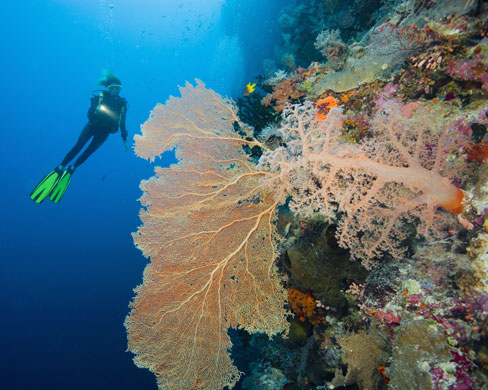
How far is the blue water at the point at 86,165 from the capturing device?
27.2 meters

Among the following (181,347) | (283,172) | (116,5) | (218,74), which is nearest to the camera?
(283,172)

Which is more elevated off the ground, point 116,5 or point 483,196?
point 116,5

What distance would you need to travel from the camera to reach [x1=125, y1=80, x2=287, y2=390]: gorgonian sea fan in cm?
370

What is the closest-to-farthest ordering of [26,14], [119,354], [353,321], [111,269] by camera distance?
[353,321]
[119,354]
[111,269]
[26,14]

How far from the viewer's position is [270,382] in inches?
286

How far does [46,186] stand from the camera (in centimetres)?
823

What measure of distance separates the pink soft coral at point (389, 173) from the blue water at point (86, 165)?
2105 centimetres

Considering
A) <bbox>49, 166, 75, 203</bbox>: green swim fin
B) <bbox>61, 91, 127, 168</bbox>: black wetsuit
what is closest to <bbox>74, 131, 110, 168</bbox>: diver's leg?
<bbox>61, 91, 127, 168</bbox>: black wetsuit

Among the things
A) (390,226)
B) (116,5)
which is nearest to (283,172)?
(390,226)

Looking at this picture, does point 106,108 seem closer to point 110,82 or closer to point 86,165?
point 110,82

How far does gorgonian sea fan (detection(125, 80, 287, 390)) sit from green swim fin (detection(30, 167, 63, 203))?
20.7ft

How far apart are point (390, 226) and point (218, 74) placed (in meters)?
57.7

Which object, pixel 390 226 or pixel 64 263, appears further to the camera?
pixel 64 263

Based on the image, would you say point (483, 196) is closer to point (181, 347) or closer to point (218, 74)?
point (181, 347)
